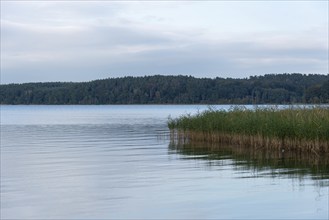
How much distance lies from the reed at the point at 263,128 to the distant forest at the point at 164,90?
8071 centimetres

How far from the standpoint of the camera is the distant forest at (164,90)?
4887 inches

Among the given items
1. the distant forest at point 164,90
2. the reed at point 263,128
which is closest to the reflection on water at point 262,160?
the reed at point 263,128

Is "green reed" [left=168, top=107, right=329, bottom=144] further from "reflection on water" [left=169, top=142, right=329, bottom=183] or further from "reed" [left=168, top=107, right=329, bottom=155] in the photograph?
"reflection on water" [left=169, top=142, right=329, bottom=183]

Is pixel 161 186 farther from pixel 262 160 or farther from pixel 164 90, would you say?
pixel 164 90

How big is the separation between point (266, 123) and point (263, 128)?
33 cm

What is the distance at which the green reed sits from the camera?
76.3 ft

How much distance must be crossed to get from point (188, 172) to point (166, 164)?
2725 mm

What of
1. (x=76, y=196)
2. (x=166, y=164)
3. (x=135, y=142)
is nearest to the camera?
(x=76, y=196)

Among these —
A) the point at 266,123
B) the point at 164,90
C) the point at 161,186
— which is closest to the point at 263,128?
the point at 266,123

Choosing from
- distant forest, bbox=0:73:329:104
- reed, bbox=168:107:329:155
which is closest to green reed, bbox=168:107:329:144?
reed, bbox=168:107:329:155

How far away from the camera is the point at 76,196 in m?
15.8

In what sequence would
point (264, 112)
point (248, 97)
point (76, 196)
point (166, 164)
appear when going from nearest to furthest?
point (76, 196)
point (166, 164)
point (264, 112)
point (248, 97)

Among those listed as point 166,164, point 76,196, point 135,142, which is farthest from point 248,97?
point 76,196

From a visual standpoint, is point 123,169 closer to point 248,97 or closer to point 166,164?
point 166,164
